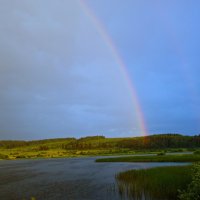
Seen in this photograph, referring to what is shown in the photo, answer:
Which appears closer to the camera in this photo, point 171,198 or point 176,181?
point 171,198

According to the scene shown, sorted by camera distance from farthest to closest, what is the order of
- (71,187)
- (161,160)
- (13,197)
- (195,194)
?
(161,160) → (71,187) → (13,197) → (195,194)

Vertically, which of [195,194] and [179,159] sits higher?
[179,159]

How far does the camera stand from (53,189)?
45031mm

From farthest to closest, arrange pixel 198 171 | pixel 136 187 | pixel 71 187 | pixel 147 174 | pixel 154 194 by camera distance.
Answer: pixel 71 187 < pixel 147 174 < pixel 136 187 < pixel 154 194 < pixel 198 171

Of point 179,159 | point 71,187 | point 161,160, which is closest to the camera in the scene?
point 71,187

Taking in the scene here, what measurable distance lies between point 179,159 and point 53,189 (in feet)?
127

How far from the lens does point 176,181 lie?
3344 centimetres

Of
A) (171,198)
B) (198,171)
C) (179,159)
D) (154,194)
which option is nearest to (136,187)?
(154,194)

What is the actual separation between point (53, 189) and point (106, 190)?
27.7 feet

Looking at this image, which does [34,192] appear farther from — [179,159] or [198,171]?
[179,159]


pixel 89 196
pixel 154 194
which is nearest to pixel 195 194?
pixel 154 194

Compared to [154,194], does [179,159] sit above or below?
above

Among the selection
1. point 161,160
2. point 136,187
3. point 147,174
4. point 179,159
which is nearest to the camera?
point 136,187

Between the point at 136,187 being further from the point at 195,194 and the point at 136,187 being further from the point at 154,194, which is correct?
the point at 195,194
